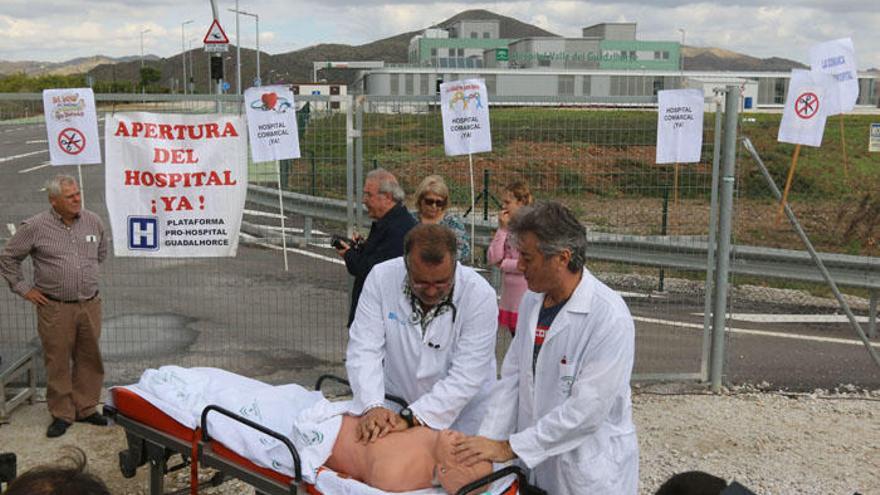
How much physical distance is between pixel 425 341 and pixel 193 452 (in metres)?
1.32

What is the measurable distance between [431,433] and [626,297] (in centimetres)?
723

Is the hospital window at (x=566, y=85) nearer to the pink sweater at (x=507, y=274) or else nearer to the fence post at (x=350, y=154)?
the fence post at (x=350, y=154)

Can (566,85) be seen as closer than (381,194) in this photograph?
No

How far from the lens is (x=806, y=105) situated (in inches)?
309

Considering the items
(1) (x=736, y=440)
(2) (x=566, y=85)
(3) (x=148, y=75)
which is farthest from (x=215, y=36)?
(3) (x=148, y=75)

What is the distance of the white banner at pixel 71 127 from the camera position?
24.0 feet

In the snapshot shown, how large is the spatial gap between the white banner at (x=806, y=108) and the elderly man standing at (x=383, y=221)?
354 cm

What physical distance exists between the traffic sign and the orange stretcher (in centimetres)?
1846

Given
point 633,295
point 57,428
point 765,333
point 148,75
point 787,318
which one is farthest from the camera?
point 148,75

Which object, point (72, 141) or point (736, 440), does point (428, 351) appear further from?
point (72, 141)

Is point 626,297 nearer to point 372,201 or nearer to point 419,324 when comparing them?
point 372,201

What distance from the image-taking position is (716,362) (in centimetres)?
818

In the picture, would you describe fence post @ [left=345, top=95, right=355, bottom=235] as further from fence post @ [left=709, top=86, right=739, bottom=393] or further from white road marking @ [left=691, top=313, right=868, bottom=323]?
white road marking @ [left=691, top=313, right=868, bottom=323]

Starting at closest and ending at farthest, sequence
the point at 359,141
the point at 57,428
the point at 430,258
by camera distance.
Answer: the point at 430,258, the point at 57,428, the point at 359,141
